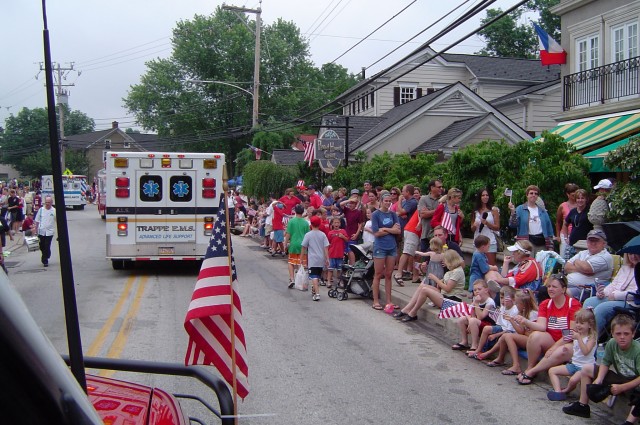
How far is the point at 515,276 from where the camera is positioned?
9.62 metres

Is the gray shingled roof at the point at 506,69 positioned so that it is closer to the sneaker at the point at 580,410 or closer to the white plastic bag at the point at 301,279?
the white plastic bag at the point at 301,279

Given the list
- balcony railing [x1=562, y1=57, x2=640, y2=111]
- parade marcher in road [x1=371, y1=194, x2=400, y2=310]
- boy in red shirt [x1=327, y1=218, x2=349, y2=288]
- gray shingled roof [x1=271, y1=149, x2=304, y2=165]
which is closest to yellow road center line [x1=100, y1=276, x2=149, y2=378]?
boy in red shirt [x1=327, y1=218, x2=349, y2=288]

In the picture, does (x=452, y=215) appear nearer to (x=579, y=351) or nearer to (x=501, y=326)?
(x=501, y=326)

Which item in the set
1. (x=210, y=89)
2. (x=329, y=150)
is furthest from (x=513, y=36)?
(x=329, y=150)

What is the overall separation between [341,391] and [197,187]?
9.62m

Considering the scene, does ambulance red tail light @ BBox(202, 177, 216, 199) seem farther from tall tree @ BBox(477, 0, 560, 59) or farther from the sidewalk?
tall tree @ BBox(477, 0, 560, 59)

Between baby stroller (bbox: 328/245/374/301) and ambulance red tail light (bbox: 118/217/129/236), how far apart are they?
5394 millimetres

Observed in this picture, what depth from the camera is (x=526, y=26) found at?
196 feet

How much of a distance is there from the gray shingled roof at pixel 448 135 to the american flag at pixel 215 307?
24.0 meters

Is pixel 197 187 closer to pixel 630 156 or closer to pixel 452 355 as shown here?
pixel 452 355

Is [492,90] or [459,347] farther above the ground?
[492,90]

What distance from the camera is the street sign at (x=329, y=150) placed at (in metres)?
25.0

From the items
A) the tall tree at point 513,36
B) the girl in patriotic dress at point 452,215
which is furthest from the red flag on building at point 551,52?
the tall tree at point 513,36

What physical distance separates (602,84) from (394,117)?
15.3m
